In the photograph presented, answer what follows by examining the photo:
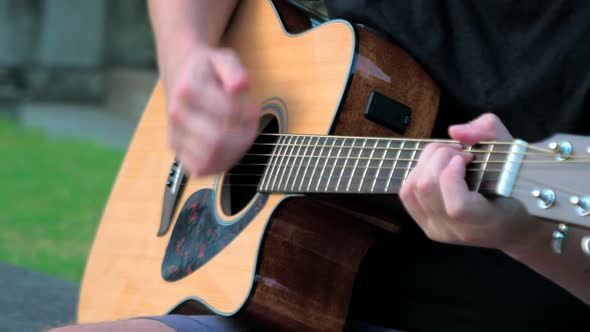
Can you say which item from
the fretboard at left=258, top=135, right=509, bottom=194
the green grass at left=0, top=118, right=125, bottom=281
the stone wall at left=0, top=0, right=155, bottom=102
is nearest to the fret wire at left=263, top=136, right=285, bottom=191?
the fretboard at left=258, top=135, right=509, bottom=194

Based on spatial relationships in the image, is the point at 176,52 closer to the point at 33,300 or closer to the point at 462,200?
the point at 462,200

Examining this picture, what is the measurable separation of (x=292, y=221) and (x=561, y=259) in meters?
0.46

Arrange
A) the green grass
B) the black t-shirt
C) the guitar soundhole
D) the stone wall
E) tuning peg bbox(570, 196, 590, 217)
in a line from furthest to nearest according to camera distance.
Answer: the stone wall, the green grass, the guitar soundhole, the black t-shirt, tuning peg bbox(570, 196, 590, 217)

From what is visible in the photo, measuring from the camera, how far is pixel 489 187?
102 cm

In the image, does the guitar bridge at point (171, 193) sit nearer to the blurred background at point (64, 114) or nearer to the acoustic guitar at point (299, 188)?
the acoustic guitar at point (299, 188)

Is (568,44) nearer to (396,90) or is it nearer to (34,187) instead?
(396,90)

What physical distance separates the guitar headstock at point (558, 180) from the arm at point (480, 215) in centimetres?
4

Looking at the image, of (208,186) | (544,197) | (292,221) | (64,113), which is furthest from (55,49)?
(544,197)

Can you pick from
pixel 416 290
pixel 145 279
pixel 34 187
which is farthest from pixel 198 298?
pixel 34 187

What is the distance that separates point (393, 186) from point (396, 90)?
11.5 inches

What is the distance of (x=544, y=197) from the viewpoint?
0.97 metres

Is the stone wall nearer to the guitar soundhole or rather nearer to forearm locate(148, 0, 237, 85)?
forearm locate(148, 0, 237, 85)

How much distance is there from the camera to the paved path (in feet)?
6.80

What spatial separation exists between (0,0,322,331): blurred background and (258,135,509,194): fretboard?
2.18 meters
